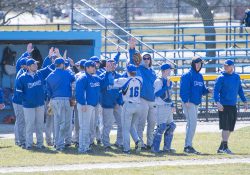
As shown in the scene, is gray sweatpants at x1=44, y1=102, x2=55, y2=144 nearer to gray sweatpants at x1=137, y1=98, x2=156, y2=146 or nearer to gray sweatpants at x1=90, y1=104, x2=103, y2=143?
gray sweatpants at x1=90, y1=104, x2=103, y2=143

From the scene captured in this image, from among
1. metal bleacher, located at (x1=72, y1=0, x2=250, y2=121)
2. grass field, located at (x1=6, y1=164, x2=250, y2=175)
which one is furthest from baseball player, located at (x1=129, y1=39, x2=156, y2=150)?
metal bleacher, located at (x1=72, y1=0, x2=250, y2=121)

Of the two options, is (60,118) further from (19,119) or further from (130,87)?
(130,87)

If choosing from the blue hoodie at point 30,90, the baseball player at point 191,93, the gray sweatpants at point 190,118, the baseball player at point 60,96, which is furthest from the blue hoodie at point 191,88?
the blue hoodie at point 30,90

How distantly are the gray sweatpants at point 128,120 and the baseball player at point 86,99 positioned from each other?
0.64 m

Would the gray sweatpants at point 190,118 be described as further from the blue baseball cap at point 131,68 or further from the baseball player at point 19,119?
the baseball player at point 19,119

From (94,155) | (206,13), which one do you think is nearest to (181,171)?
(94,155)

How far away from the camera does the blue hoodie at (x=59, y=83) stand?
19.0 meters

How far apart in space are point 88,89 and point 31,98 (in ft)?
4.50

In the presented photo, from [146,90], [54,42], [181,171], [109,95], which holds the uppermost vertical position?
[54,42]

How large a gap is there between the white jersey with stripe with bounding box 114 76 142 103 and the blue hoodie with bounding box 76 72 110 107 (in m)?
0.41

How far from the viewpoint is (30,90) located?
1923 cm

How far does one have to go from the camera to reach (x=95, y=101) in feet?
61.3

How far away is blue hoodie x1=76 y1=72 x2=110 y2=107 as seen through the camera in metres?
A: 18.4

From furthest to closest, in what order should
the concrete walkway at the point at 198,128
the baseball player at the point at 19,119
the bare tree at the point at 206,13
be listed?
1. the bare tree at the point at 206,13
2. the concrete walkway at the point at 198,128
3. the baseball player at the point at 19,119
